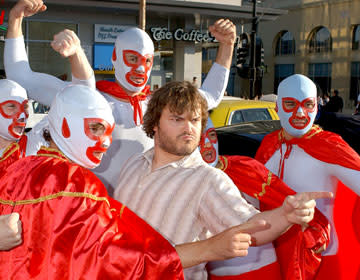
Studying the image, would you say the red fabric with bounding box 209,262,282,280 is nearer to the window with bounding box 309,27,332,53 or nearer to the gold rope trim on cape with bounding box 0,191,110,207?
the gold rope trim on cape with bounding box 0,191,110,207

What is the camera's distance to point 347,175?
345 cm

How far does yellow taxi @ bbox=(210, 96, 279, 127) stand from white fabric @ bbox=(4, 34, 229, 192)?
386 cm

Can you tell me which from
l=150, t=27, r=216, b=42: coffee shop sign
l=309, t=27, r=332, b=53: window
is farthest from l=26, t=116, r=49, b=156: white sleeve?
l=309, t=27, r=332, b=53: window

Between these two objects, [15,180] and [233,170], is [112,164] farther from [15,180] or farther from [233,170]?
[15,180]

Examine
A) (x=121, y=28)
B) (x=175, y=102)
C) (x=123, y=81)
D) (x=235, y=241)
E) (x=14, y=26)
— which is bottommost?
(x=235, y=241)

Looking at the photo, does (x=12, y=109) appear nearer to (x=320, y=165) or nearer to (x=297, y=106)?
(x=297, y=106)

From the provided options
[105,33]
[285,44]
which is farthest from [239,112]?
[285,44]

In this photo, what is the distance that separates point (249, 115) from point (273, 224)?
17.4 ft

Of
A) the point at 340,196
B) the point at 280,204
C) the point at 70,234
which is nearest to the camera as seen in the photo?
the point at 70,234

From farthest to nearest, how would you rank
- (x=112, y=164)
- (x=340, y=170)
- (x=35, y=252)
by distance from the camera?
(x=340, y=170), (x=112, y=164), (x=35, y=252)

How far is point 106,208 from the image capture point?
210 cm

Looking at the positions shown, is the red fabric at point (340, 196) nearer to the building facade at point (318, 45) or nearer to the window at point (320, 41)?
the building facade at point (318, 45)

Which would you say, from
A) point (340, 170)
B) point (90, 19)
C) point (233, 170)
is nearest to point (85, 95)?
point (233, 170)

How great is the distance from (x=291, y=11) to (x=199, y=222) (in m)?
34.6
